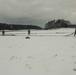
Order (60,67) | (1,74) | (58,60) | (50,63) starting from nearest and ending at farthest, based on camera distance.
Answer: (1,74) → (60,67) → (50,63) → (58,60)

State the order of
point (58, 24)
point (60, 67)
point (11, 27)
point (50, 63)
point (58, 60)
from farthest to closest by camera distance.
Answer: point (11, 27), point (58, 24), point (58, 60), point (50, 63), point (60, 67)

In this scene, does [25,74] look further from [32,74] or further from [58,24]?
[58,24]

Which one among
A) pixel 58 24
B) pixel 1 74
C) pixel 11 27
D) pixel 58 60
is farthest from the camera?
pixel 11 27

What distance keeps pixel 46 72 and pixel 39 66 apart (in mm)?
744

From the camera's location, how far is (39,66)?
707 cm

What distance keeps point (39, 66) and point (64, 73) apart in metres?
1.28

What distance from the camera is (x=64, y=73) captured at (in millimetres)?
6281

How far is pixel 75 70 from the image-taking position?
655 centimetres

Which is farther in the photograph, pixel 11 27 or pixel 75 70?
pixel 11 27

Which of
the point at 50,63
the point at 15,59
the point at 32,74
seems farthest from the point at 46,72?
the point at 15,59

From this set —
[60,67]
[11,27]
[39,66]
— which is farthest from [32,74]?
[11,27]

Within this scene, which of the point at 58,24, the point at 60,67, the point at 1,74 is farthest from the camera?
the point at 58,24

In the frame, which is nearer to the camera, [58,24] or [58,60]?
[58,60]

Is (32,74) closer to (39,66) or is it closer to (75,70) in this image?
(39,66)
